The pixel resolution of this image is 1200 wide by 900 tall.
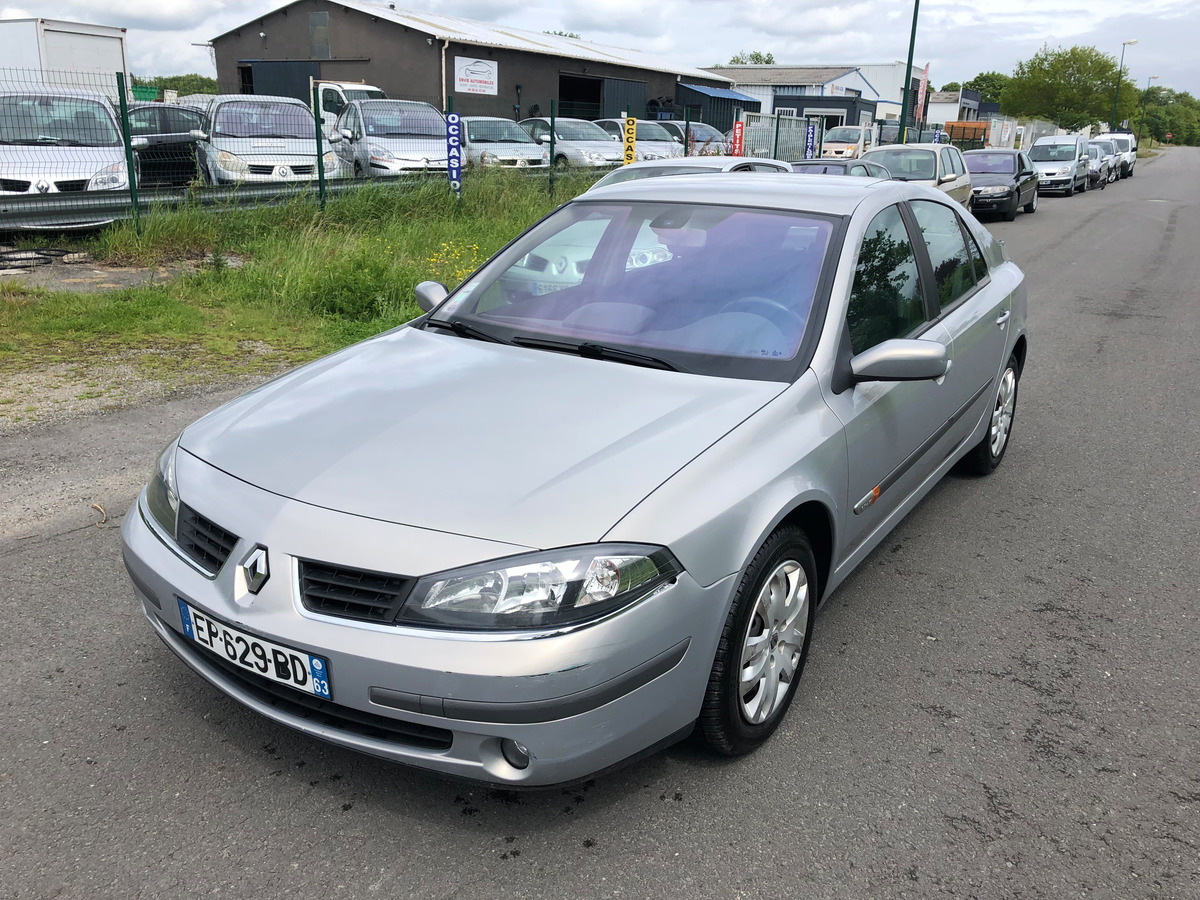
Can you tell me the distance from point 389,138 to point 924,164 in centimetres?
887

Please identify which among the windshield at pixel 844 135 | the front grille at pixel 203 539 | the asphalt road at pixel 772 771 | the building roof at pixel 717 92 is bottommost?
the asphalt road at pixel 772 771

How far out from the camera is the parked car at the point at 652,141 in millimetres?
21172

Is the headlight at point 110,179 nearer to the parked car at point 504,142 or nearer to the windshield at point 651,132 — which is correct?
the parked car at point 504,142

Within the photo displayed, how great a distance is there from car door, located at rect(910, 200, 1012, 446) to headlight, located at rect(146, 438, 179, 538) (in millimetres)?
2825

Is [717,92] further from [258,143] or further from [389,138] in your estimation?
[258,143]

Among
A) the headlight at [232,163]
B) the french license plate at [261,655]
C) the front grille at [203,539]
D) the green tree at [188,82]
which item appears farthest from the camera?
the green tree at [188,82]

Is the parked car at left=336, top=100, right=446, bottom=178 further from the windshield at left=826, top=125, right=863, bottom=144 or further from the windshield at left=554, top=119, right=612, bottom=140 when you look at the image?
the windshield at left=826, top=125, right=863, bottom=144

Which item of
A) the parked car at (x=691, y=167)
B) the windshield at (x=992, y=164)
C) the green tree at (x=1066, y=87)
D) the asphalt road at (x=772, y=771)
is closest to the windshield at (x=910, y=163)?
the windshield at (x=992, y=164)

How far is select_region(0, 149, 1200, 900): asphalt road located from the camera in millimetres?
2340

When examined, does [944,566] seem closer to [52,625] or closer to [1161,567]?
[1161,567]

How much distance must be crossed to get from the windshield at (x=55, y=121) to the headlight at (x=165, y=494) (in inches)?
417

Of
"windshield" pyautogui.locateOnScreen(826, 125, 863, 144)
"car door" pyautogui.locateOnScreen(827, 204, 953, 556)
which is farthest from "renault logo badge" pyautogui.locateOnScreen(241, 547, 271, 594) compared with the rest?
"windshield" pyautogui.locateOnScreen(826, 125, 863, 144)

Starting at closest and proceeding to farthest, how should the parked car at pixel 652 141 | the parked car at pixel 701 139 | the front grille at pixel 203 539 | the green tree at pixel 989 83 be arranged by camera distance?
the front grille at pixel 203 539 → the parked car at pixel 652 141 → the parked car at pixel 701 139 → the green tree at pixel 989 83

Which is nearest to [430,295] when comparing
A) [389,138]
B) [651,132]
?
[389,138]
